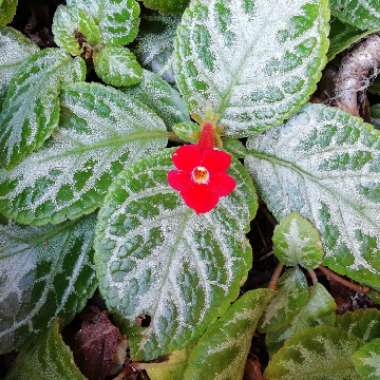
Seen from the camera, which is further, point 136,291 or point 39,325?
point 39,325

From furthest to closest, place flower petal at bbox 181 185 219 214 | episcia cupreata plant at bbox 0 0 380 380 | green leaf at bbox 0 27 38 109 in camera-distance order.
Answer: green leaf at bbox 0 27 38 109 < episcia cupreata plant at bbox 0 0 380 380 < flower petal at bbox 181 185 219 214

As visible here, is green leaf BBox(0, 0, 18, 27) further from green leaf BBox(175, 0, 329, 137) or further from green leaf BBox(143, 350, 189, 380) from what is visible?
green leaf BBox(143, 350, 189, 380)

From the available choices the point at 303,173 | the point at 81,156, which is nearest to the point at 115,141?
the point at 81,156

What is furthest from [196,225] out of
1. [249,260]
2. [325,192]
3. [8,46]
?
[8,46]

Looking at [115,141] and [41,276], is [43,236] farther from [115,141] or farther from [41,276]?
[115,141]

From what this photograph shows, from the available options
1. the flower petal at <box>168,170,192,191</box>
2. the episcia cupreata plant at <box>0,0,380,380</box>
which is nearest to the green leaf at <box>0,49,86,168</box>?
the episcia cupreata plant at <box>0,0,380,380</box>

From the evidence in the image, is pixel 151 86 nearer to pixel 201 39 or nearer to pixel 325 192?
pixel 201 39
